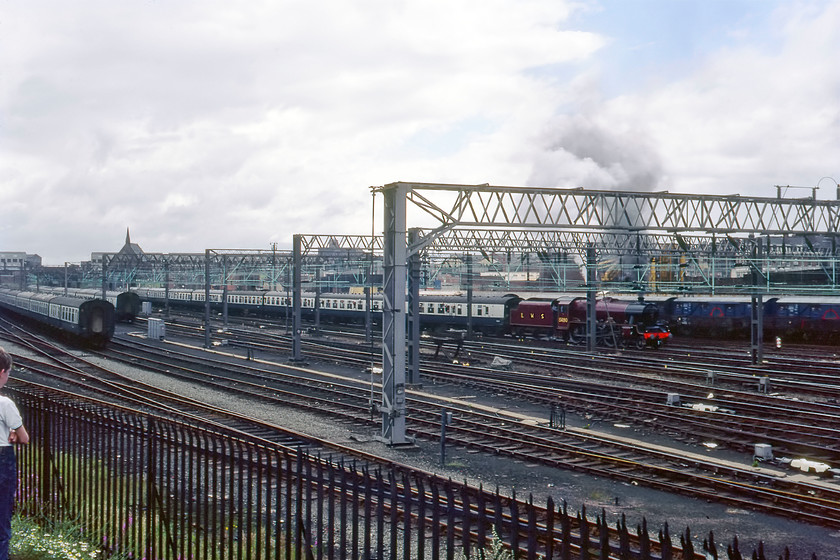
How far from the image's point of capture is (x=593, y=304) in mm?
39656

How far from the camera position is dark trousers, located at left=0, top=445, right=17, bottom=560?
6.62 metres

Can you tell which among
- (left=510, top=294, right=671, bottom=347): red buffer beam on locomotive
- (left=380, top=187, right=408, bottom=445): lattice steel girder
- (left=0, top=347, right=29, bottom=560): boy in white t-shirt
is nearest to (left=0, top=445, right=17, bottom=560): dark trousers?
(left=0, top=347, right=29, bottom=560): boy in white t-shirt

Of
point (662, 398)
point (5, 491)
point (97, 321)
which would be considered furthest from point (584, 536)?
point (97, 321)

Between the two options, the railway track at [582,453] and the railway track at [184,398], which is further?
the railway track at [184,398]

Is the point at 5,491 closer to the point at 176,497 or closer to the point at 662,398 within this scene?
the point at 176,497

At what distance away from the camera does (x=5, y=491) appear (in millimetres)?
6668

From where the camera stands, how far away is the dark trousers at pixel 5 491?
21.7 feet

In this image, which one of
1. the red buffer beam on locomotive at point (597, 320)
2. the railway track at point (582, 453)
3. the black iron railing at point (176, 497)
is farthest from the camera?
the red buffer beam on locomotive at point (597, 320)

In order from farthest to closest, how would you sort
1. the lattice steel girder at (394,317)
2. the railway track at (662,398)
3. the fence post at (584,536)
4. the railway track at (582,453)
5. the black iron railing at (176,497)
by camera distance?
the railway track at (662,398) < the lattice steel girder at (394,317) < the railway track at (582,453) < the black iron railing at (176,497) < the fence post at (584,536)

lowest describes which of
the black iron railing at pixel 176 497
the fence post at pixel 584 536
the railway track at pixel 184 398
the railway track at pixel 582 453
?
the railway track at pixel 582 453

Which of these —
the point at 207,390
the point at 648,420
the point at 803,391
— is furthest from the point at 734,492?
the point at 207,390

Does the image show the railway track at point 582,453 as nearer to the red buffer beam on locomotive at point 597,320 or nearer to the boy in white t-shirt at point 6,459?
the boy in white t-shirt at point 6,459

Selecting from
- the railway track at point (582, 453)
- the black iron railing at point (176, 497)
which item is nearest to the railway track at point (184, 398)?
the railway track at point (582, 453)

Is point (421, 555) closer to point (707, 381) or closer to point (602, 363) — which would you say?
point (707, 381)
